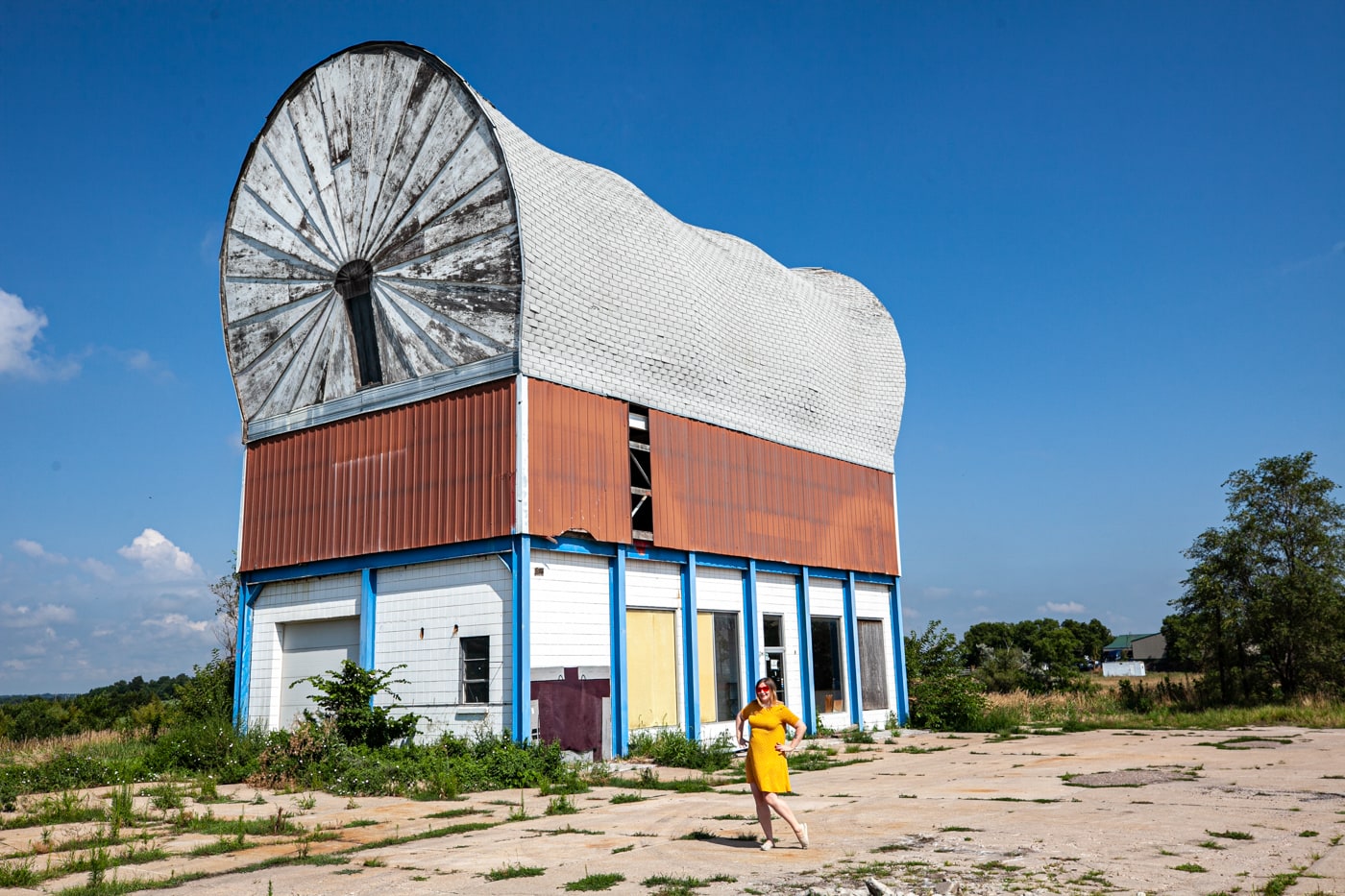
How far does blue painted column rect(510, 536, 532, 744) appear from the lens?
17.6 meters

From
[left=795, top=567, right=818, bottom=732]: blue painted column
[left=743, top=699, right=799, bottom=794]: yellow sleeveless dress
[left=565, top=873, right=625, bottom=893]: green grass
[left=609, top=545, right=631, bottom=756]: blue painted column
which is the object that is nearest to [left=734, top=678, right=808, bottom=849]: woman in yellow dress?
[left=743, top=699, right=799, bottom=794]: yellow sleeveless dress

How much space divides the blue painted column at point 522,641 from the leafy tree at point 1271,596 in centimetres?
2644

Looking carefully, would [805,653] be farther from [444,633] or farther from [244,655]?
[244,655]

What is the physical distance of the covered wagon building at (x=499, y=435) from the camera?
18922mm

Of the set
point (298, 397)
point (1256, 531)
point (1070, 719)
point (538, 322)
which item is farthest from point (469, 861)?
point (1256, 531)

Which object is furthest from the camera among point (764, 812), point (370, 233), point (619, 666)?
point (370, 233)

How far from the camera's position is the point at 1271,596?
3344 cm

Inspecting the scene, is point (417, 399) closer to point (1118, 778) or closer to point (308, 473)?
point (308, 473)

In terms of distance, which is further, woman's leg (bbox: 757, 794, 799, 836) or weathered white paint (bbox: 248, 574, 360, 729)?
weathered white paint (bbox: 248, 574, 360, 729)

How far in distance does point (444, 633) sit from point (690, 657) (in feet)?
18.1

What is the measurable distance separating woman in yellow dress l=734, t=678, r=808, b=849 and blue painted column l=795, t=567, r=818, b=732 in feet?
50.6

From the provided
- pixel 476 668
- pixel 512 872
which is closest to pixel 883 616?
pixel 476 668

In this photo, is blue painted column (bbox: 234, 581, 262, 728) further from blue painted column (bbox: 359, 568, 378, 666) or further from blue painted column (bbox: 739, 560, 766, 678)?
blue painted column (bbox: 739, 560, 766, 678)

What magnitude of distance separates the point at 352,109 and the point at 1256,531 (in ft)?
103
